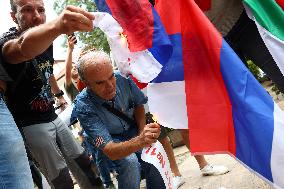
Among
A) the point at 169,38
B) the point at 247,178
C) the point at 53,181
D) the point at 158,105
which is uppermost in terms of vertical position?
the point at 169,38

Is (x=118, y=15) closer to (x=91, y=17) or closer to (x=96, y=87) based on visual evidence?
(x=96, y=87)

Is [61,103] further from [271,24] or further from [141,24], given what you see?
[271,24]

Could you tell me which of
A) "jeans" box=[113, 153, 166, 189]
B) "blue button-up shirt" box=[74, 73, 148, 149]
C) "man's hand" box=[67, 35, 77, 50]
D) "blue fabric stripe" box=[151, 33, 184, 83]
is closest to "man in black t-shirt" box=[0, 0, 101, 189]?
"blue button-up shirt" box=[74, 73, 148, 149]

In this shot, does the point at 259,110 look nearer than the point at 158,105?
Yes

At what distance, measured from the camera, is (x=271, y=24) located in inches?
96.5

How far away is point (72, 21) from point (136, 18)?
3.07 feet

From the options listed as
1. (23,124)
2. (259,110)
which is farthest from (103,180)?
(259,110)

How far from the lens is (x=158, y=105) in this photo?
2.75 metres

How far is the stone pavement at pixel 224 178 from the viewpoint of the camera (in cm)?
358

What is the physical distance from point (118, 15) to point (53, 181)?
131cm

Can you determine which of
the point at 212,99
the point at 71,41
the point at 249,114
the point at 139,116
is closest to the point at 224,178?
the point at 139,116

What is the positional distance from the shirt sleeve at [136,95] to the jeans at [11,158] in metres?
1.23

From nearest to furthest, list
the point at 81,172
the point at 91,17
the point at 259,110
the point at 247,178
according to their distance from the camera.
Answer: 1. the point at 91,17
2. the point at 259,110
3. the point at 81,172
4. the point at 247,178

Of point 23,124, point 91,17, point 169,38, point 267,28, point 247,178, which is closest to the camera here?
point 91,17
